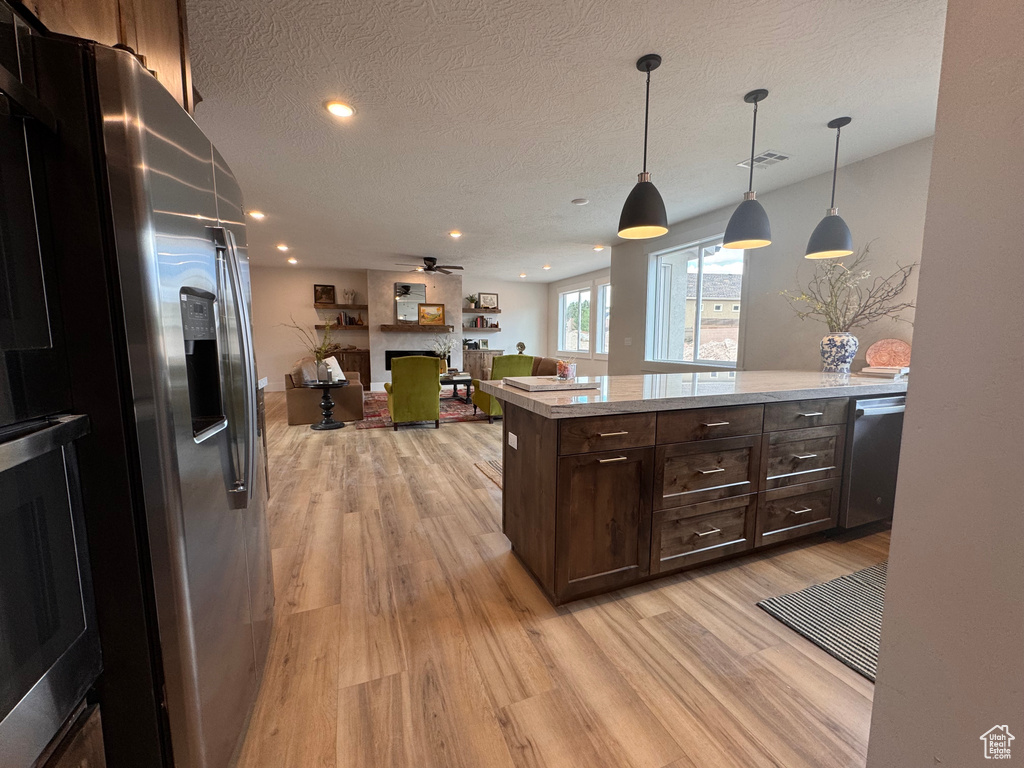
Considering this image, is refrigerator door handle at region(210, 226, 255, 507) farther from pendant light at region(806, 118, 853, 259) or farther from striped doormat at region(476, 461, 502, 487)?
pendant light at region(806, 118, 853, 259)

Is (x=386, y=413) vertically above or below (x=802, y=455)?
below

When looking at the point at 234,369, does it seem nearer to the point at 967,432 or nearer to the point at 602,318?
the point at 967,432

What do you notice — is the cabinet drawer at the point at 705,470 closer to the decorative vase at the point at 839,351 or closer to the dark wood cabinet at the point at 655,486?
the dark wood cabinet at the point at 655,486

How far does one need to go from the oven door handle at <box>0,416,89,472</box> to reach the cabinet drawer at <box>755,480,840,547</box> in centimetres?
254

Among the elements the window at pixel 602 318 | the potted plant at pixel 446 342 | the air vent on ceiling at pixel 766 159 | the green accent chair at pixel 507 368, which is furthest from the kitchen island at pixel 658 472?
the potted plant at pixel 446 342

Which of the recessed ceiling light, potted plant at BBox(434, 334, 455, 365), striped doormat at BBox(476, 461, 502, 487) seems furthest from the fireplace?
the recessed ceiling light

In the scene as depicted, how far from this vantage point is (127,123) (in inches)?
28.9

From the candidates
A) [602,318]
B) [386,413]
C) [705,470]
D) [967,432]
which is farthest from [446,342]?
[967,432]

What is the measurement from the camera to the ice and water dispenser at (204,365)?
0.95 m

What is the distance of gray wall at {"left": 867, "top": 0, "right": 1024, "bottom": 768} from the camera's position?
593 millimetres

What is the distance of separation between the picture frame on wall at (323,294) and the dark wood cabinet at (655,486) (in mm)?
7663

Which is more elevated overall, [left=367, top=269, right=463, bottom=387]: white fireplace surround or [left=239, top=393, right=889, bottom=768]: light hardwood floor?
[left=367, top=269, right=463, bottom=387]: white fireplace surround

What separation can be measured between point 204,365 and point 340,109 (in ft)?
6.97

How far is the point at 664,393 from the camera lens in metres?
1.87
